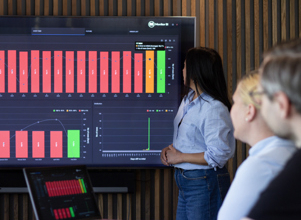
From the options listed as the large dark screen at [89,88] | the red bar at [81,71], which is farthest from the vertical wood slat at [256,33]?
the red bar at [81,71]

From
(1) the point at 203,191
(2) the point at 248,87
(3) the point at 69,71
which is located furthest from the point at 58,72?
(2) the point at 248,87

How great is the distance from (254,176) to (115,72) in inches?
88.4

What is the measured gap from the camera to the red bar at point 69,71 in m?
3.27

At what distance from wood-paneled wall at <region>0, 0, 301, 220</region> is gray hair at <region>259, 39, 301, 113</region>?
250 centimetres

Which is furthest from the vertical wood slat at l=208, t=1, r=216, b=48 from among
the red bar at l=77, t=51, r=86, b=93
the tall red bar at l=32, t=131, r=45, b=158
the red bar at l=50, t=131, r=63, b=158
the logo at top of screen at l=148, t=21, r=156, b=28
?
the tall red bar at l=32, t=131, r=45, b=158

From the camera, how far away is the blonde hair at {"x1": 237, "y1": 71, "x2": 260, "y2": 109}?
1.32 m

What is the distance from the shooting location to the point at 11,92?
10.7 feet

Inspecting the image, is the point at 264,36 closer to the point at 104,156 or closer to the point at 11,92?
the point at 104,156

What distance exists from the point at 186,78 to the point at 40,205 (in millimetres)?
1307

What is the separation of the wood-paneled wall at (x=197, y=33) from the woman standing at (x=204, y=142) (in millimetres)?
836

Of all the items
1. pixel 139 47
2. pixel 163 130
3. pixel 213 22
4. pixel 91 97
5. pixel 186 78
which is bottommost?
pixel 163 130

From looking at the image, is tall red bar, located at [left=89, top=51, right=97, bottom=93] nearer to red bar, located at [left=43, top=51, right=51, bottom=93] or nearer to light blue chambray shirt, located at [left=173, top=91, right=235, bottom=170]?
red bar, located at [left=43, top=51, right=51, bottom=93]

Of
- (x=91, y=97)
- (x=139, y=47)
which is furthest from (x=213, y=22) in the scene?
(x=91, y=97)

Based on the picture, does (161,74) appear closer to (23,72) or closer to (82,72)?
(82,72)
